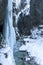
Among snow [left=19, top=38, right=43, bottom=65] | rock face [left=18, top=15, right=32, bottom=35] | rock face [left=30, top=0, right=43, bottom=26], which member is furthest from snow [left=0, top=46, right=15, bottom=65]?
rock face [left=30, top=0, right=43, bottom=26]

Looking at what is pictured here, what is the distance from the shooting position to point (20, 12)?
15102 mm

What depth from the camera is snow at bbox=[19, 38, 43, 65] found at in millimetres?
8139

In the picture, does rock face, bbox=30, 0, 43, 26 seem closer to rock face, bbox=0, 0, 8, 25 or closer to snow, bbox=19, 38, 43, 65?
snow, bbox=19, 38, 43, 65

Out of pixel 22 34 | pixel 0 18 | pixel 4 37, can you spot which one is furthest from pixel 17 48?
pixel 22 34

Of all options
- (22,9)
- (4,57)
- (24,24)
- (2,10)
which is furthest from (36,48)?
(22,9)

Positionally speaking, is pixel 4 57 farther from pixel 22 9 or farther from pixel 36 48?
pixel 22 9

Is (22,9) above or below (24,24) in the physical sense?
above

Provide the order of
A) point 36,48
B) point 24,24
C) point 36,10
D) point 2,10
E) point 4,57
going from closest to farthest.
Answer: point 4,57 < point 2,10 < point 36,48 < point 24,24 < point 36,10

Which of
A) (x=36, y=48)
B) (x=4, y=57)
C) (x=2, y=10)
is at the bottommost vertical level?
(x=36, y=48)

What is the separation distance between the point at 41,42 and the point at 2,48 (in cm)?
368

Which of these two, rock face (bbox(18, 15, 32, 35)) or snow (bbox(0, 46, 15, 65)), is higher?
snow (bbox(0, 46, 15, 65))

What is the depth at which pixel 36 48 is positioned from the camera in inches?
368

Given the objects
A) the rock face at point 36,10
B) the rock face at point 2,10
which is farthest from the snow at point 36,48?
the rock face at point 36,10

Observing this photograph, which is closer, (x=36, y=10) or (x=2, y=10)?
(x=2, y=10)
